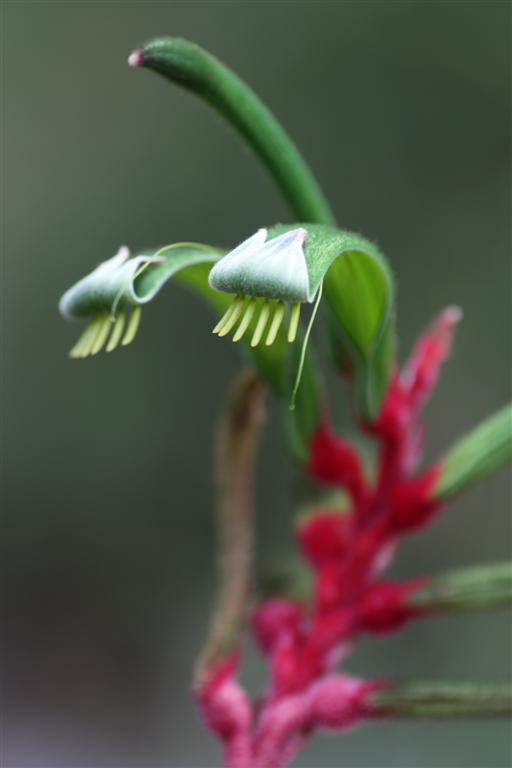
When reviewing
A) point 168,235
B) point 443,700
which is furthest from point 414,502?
point 168,235

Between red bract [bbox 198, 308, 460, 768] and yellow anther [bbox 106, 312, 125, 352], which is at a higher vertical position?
yellow anther [bbox 106, 312, 125, 352]

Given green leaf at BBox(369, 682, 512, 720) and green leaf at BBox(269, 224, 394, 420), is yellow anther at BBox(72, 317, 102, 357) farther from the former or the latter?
green leaf at BBox(369, 682, 512, 720)

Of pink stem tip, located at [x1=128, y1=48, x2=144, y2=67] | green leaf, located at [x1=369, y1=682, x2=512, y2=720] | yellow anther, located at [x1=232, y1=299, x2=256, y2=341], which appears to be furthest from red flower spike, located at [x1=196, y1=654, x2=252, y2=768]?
pink stem tip, located at [x1=128, y1=48, x2=144, y2=67]

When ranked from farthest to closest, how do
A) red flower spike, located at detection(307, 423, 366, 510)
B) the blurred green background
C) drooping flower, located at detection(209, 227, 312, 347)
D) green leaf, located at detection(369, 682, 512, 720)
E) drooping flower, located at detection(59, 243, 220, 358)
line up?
the blurred green background → red flower spike, located at detection(307, 423, 366, 510) → green leaf, located at detection(369, 682, 512, 720) → drooping flower, located at detection(59, 243, 220, 358) → drooping flower, located at detection(209, 227, 312, 347)

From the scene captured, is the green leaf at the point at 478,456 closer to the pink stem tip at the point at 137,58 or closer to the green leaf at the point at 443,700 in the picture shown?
the green leaf at the point at 443,700

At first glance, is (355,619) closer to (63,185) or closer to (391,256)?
(391,256)

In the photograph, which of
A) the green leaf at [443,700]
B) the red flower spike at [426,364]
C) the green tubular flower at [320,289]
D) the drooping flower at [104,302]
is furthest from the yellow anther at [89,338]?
the green leaf at [443,700]

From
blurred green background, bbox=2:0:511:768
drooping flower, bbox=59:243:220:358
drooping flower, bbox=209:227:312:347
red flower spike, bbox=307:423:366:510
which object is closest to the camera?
drooping flower, bbox=209:227:312:347

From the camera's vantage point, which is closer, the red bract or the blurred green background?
the red bract
